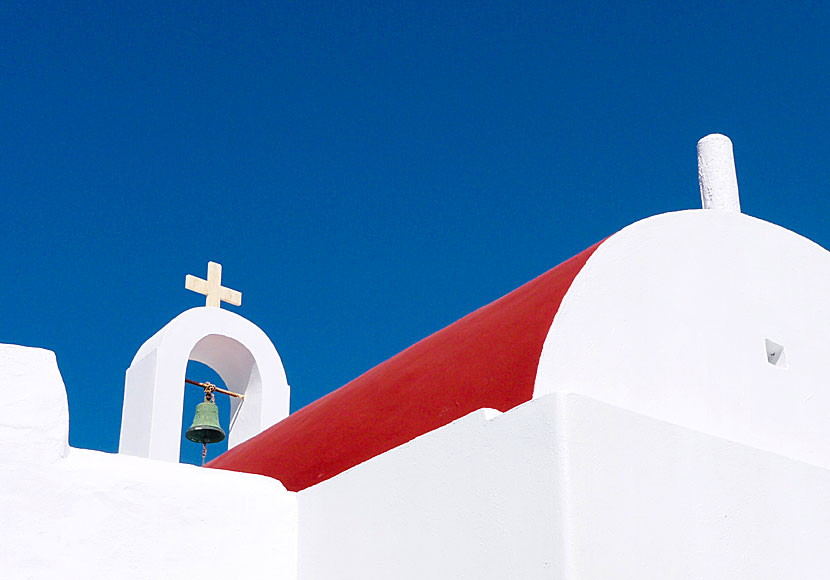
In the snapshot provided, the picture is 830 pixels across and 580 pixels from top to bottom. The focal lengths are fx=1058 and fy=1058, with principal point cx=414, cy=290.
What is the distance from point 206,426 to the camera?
822 cm

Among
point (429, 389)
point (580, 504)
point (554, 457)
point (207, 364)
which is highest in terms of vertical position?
point (207, 364)

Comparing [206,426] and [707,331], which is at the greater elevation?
[206,426]

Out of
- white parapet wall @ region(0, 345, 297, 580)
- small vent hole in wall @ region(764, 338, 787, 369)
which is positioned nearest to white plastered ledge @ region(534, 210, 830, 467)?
small vent hole in wall @ region(764, 338, 787, 369)

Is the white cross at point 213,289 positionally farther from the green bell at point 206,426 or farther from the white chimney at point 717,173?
the white chimney at point 717,173

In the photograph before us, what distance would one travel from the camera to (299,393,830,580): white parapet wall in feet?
12.9

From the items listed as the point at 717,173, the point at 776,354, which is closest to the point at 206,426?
the point at 717,173

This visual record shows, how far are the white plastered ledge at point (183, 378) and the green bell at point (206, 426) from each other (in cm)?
32

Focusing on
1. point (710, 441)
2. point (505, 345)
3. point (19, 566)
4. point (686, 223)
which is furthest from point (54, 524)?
point (686, 223)

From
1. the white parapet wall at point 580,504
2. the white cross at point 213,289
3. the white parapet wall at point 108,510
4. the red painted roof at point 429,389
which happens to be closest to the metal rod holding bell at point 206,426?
the white cross at point 213,289

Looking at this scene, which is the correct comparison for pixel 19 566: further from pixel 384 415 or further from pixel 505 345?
pixel 505 345

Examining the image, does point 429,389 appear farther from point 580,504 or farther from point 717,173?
point 717,173

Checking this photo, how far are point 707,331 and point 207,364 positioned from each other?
514cm

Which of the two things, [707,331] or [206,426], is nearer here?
[707,331]

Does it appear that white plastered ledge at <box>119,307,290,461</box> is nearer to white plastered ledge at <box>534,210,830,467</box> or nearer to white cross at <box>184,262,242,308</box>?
white cross at <box>184,262,242,308</box>
